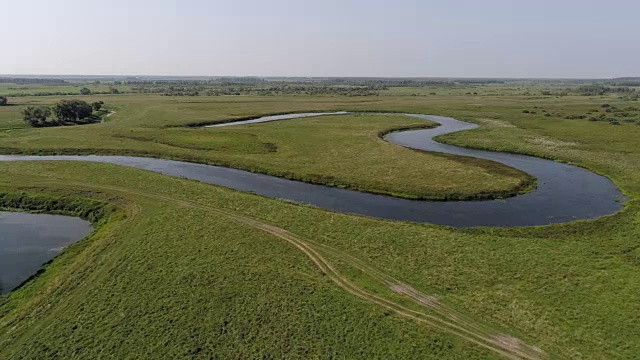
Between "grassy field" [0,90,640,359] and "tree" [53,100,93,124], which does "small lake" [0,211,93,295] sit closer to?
"grassy field" [0,90,640,359]

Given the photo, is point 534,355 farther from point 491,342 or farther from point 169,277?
point 169,277

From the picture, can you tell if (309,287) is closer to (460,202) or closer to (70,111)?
(460,202)

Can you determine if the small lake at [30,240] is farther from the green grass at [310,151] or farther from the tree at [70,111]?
the tree at [70,111]

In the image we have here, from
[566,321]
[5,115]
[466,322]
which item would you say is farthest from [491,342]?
[5,115]

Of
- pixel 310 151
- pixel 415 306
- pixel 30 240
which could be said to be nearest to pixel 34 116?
pixel 310 151

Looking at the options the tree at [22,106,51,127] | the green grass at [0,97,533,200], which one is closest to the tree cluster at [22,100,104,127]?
the tree at [22,106,51,127]

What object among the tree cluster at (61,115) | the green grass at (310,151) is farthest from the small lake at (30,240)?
the tree cluster at (61,115)
